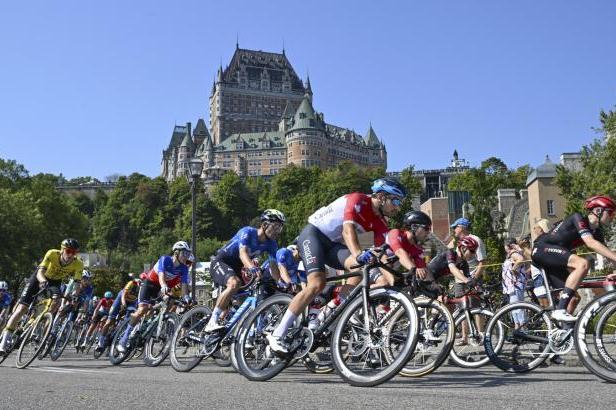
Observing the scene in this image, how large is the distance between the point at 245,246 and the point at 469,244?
Answer: 142 inches

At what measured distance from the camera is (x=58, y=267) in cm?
1174

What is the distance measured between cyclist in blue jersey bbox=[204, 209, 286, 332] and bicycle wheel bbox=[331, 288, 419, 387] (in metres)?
2.69

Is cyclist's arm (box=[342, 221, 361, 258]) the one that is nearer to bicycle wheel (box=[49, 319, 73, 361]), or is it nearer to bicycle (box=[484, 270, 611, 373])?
bicycle (box=[484, 270, 611, 373])

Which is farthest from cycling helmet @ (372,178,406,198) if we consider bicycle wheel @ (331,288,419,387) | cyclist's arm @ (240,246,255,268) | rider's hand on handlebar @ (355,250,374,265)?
cyclist's arm @ (240,246,255,268)

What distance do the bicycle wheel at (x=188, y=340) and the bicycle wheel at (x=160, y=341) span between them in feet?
3.29

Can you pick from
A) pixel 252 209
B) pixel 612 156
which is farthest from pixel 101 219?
pixel 612 156

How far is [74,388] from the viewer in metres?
6.41

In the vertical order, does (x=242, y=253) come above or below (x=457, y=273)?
above

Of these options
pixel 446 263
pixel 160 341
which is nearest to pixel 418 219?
pixel 446 263

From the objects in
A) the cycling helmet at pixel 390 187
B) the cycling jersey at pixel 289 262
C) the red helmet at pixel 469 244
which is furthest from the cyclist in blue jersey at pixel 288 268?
the cycling helmet at pixel 390 187

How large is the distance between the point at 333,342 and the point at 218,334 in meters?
2.72

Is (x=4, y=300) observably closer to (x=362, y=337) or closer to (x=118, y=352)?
(x=118, y=352)

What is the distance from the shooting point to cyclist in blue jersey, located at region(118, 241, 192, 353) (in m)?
11.4

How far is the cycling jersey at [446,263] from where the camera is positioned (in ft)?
34.4
